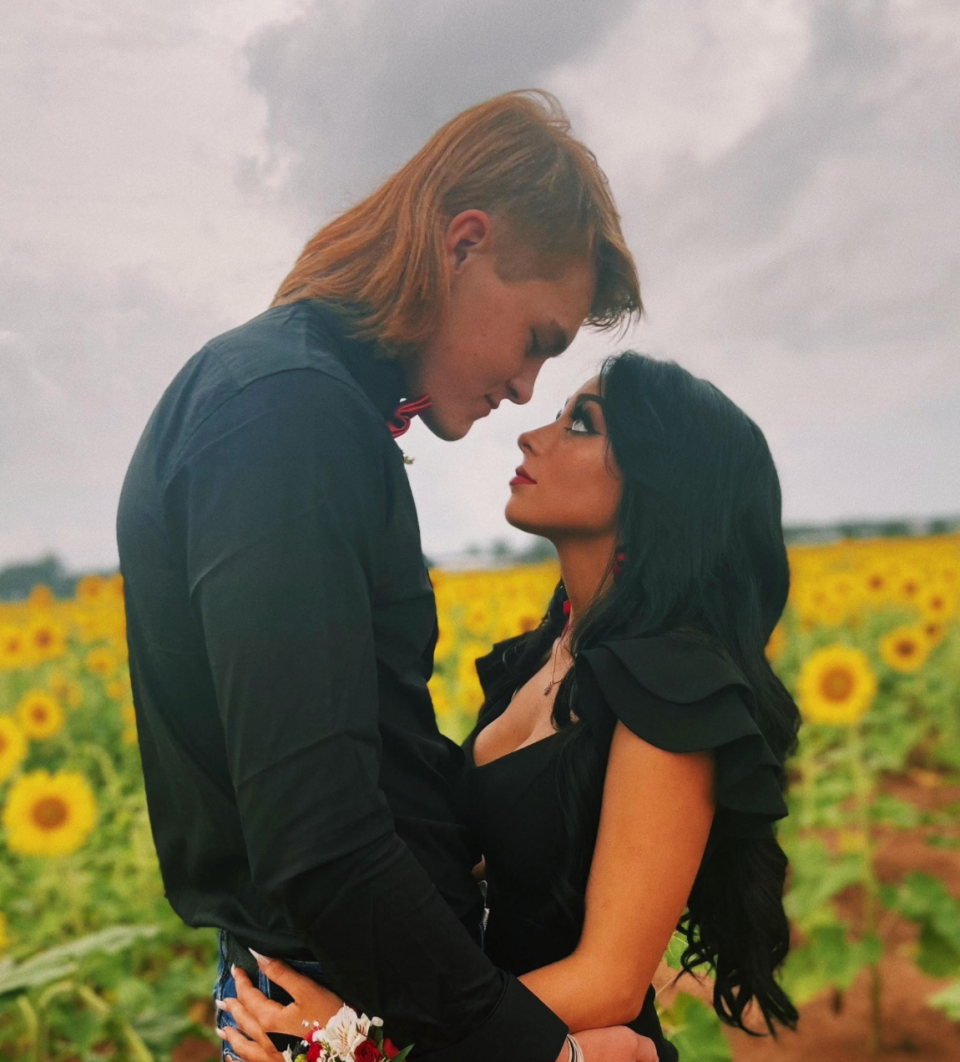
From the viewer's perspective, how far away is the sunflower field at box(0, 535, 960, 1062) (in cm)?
257

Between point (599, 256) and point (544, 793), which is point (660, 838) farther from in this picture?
point (599, 256)

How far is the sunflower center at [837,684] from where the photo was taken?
3.82m

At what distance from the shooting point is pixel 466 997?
3.91 ft

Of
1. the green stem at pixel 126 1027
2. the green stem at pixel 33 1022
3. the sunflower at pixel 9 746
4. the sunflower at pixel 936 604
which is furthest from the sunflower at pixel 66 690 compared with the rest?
the sunflower at pixel 936 604

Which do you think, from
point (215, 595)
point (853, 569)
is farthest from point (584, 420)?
point (853, 569)

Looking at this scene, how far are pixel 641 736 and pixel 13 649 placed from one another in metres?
4.32

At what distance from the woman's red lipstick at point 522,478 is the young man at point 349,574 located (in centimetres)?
28

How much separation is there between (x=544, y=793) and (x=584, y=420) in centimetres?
69

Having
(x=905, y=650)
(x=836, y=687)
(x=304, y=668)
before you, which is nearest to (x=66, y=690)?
(x=836, y=687)

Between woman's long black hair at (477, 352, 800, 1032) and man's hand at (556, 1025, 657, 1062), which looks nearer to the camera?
man's hand at (556, 1025, 657, 1062)

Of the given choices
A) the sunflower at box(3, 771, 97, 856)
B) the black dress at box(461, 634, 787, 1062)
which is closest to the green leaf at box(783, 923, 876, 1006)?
the black dress at box(461, 634, 787, 1062)

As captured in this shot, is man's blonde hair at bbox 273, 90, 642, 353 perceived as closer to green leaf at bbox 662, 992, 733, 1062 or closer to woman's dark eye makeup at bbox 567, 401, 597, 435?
woman's dark eye makeup at bbox 567, 401, 597, 435

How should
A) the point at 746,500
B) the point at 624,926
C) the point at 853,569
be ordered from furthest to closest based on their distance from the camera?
1. the point at 853,569
2. the point at 746,500
3. the point at 624,926

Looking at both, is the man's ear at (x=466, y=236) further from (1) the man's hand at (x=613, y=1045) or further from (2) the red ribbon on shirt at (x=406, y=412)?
(1) the man's hand at (x=613, y=1045)
